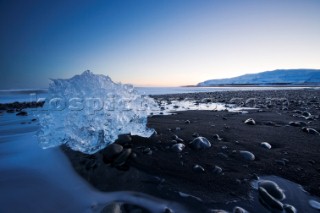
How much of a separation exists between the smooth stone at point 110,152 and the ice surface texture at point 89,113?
140 millimetres

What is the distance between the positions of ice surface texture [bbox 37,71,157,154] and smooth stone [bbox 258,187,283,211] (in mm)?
1776

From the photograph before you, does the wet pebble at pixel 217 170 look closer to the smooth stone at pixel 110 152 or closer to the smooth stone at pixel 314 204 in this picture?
the smooth stone at pixel 314 204

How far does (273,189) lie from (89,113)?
7.64 ft

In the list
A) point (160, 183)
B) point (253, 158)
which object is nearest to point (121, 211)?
point (160, 183)

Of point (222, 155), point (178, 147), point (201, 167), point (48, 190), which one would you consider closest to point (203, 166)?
point (201, 167)

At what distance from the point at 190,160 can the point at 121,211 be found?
1060 millimetres

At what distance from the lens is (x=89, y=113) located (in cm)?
265

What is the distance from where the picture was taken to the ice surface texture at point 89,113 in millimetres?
2541

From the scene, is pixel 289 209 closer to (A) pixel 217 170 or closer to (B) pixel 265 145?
(A) pixel 217 170

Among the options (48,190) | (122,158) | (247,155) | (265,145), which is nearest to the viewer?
(48,190)

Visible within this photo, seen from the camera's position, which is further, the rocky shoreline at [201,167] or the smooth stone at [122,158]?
the smooth stone at [122,158]

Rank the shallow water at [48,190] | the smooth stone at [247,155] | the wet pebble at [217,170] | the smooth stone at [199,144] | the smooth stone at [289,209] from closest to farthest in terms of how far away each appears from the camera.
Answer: the smooth stone at [289,209]
the shallow water at [48,190]
the wet pebble at [217,170]
the smooth stone at [247,155]
the smooth stone at [199,144]

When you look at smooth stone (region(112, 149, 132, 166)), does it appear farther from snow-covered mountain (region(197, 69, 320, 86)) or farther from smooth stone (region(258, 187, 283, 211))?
snow-covered mountain (region(197, 69, 320, 86))

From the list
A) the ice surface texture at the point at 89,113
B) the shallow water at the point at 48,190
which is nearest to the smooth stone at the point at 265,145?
the ice surface texture at the point at 89,113
